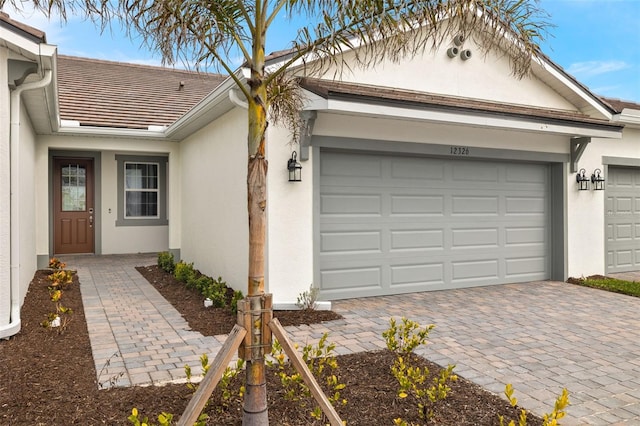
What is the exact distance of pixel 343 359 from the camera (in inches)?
170

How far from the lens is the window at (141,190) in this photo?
12.5 meters

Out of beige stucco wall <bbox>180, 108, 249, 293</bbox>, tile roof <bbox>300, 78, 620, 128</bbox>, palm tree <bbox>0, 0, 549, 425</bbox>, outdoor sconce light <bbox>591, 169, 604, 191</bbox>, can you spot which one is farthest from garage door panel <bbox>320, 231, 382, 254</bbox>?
outdoor sconce light <bbox>591, 169, 604, 191</bbox>

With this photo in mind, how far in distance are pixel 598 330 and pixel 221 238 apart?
5348 mm

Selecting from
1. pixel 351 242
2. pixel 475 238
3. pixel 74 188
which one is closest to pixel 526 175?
pixel 475 238

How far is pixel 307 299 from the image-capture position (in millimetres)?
6230

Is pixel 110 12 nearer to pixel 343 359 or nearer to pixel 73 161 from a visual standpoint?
pixel 343 359

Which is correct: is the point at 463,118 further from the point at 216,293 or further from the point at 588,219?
the point at 216,293

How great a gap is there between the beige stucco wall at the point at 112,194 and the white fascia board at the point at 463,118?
6.04 metres

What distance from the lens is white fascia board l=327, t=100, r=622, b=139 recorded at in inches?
230

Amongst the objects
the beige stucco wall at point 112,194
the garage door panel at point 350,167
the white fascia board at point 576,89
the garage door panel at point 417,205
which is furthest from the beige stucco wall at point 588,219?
the beige stucco wall at point 112,194

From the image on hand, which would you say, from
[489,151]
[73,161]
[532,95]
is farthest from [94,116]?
[532,95]

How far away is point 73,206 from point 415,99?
9623mm

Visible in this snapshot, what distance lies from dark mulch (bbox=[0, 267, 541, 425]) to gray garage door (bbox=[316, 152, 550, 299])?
265 cm

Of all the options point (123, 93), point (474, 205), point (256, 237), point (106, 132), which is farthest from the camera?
point (123, 93)
